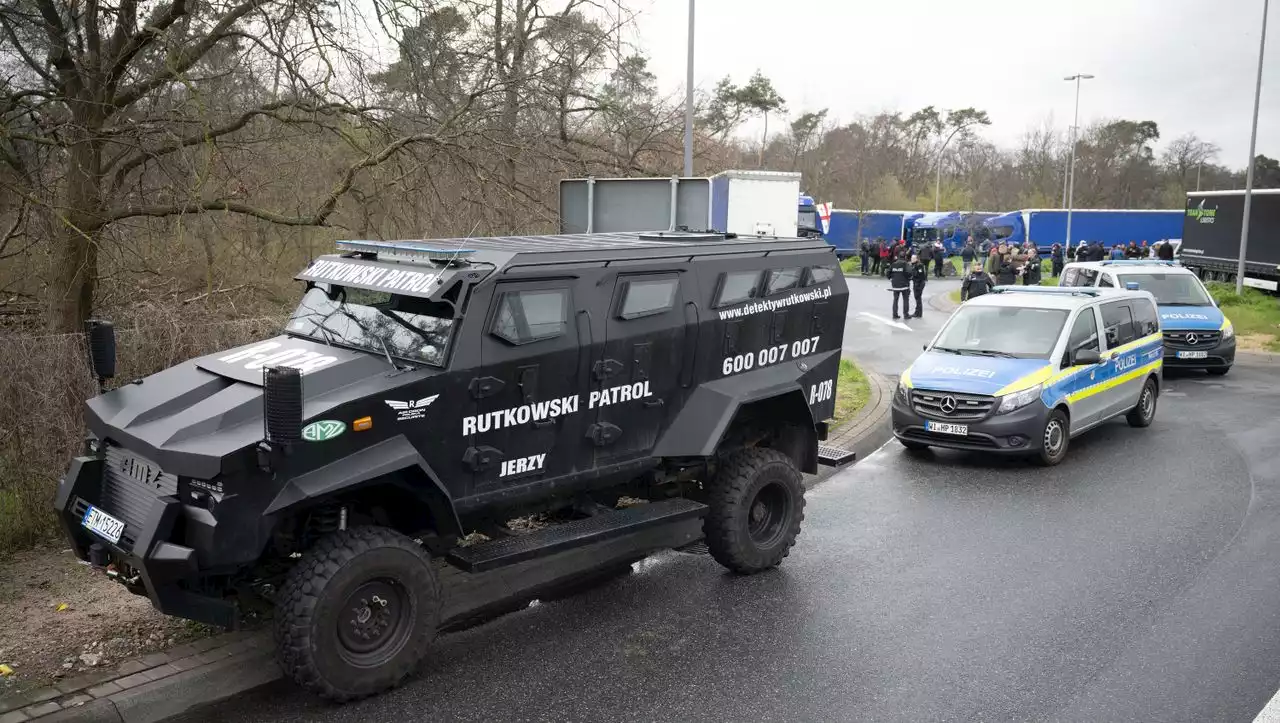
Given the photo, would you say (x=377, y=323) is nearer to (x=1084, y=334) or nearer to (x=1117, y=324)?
(x=1084, y=334)

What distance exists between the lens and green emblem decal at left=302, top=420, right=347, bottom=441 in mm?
5040

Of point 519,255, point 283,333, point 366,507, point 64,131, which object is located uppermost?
point 64,131

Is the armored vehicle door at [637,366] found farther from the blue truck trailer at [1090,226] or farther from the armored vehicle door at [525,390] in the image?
the blue truck trailer at [1090,226]

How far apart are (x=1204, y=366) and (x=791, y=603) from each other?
13.1 meters

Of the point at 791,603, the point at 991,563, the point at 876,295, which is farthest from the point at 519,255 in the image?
the point at 876,295

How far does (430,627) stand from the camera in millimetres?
5535

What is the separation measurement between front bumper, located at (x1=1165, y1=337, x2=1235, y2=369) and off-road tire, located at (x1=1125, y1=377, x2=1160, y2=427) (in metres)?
4.42

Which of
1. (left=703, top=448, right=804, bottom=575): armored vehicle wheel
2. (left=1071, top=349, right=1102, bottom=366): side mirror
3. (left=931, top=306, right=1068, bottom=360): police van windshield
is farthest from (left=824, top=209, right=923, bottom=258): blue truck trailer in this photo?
(left=703, top=448, right=804, bottom=575): armored vehicle wheel

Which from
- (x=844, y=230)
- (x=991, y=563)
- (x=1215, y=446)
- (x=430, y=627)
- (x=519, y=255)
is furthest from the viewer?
(x=844, y=230)

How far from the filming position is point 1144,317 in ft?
42.4

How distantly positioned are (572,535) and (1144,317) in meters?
9.79

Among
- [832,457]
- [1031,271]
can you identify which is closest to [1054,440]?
[832,457]

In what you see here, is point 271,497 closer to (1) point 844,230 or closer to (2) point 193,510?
(2) point 193,510

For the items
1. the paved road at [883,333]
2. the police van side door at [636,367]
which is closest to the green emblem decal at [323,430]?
the police van side door at [636,367]
